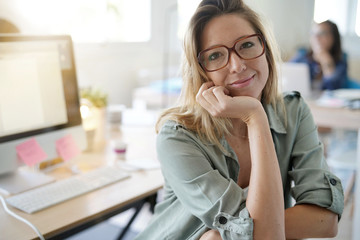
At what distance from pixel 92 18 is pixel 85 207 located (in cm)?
190

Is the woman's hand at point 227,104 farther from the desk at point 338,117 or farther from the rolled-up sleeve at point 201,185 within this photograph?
the desk at point 338,117

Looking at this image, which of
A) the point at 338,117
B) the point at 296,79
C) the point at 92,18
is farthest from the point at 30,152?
the point at 296,79

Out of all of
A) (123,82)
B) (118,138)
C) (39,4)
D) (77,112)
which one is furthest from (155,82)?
(77,112)

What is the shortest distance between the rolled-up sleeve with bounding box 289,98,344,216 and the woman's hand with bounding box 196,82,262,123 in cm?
24

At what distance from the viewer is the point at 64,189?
1.35m

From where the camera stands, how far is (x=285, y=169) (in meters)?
1.29

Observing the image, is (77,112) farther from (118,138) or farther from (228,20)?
(228,20)

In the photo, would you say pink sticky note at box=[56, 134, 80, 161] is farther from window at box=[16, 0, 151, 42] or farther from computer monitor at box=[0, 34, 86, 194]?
window at box=[16, 0, 151, 42]

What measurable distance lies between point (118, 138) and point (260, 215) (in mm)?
1096

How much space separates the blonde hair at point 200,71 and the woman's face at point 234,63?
25 mm

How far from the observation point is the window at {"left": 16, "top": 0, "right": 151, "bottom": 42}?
242 centimetres

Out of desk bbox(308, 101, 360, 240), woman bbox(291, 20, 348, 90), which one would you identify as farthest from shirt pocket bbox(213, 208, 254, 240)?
woman bbox(291, 20, 348, 90)

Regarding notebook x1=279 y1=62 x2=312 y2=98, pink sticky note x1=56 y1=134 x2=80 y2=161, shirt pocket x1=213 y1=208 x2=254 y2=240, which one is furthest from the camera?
notebook x1=279 y1=62 x2=312 y2=98

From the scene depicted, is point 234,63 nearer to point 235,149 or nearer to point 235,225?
point 235,149
